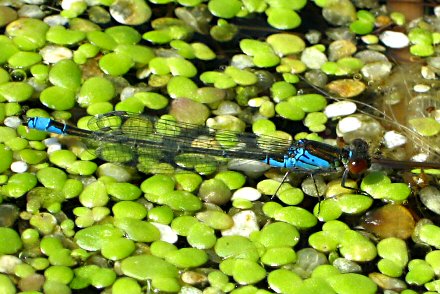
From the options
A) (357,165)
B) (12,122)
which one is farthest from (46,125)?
(357,165)

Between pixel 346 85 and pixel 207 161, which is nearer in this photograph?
pixel 207 161

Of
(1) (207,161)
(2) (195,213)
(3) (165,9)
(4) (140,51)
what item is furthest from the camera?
(3) (165,9)

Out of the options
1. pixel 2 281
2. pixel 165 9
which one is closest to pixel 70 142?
pixel 2 281

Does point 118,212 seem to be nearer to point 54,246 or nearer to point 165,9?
point 54,246

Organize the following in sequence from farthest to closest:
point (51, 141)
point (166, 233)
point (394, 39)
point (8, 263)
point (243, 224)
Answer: point (394, 39) → point (51, 141) → point (243, 224) → point (166, 233) → point (8, 263)

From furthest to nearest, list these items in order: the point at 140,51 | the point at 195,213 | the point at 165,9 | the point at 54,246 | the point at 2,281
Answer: the point at 165,9
the point at 140,51
the point at 195,213
the point at 54,246
the point at 2,281

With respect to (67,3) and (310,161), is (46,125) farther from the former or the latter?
(310,161)
